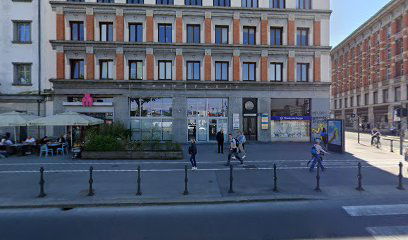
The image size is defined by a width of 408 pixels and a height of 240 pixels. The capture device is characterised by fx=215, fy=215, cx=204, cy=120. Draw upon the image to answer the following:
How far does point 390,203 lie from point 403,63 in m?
40.6

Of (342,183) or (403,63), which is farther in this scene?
(403,63)

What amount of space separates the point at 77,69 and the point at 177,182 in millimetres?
17992

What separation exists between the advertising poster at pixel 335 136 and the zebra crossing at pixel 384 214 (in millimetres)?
9709

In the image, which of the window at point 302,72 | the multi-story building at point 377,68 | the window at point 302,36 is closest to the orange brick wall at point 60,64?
the window at point 302,72

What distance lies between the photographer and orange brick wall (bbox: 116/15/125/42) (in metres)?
20.3

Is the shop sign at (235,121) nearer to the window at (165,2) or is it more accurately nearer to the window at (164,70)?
the window at (164,70)

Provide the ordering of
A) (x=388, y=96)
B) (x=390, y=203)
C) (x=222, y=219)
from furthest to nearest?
(x=388, y=96)
(x=390, y=203)
(x=222, y=219)

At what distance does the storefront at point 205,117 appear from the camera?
2125 cm

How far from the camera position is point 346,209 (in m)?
6.30

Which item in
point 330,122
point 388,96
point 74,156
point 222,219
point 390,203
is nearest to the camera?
point 222,219

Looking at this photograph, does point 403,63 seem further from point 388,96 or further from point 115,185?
point 115,185

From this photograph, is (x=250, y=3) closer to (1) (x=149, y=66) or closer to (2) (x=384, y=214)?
(1) (x=149, y=66)

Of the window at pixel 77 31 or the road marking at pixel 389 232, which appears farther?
the window at pixel 77 31

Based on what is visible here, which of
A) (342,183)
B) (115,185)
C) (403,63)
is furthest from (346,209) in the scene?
(403,63)
